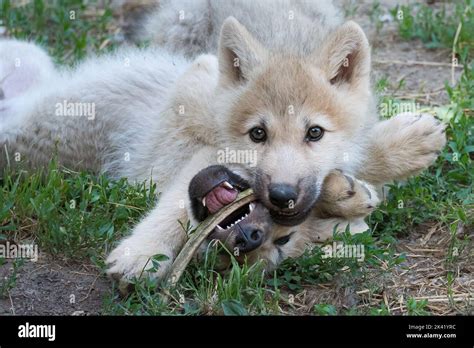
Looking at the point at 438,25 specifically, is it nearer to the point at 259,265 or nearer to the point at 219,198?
the point at 219,198

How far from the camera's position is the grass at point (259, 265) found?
4863mm

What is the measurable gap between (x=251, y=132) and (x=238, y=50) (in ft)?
1.70

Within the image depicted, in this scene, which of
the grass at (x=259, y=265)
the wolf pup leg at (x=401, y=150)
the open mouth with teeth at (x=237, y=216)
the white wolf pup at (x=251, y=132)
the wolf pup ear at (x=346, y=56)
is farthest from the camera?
the wolf pup leg at (x=401, y=150)

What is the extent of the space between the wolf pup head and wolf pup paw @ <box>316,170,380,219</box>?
3.3 inches

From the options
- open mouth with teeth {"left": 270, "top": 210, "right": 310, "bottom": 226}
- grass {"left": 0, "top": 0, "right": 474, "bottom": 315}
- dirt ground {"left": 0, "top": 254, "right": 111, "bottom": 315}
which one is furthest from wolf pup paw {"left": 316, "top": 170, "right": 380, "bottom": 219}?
dirt ground {"left": 0, "top": 254, "right": 111, "bottom": 315}

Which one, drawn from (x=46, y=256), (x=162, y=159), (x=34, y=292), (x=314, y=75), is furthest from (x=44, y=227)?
(x=314, y=75)

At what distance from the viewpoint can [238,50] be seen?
556cm

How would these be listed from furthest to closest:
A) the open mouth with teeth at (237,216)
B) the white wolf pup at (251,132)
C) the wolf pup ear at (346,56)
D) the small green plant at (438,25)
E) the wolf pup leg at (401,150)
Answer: the small green plant at (438,25) → the wolf pup leg at (401,150) → the wolf pup ear at (346,56) → the white wolf pup at (251,132) → the open mouth with teeth at (237,216)

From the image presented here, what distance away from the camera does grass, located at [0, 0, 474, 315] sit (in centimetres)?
486

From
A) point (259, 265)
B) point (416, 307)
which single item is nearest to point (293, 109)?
point (259, 265)

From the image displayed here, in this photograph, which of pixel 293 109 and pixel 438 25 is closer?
pixel 293 109

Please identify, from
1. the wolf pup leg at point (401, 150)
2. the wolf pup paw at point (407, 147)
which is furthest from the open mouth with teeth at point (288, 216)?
the wolf pup paw at point (407, 147)

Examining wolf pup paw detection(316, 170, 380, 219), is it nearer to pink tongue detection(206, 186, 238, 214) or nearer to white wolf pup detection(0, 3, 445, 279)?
white wolf pup detection(0, 3, 445, 279)

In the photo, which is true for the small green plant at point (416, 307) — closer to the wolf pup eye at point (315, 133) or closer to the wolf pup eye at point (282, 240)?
the wolf pup eye at point (282, 240)
